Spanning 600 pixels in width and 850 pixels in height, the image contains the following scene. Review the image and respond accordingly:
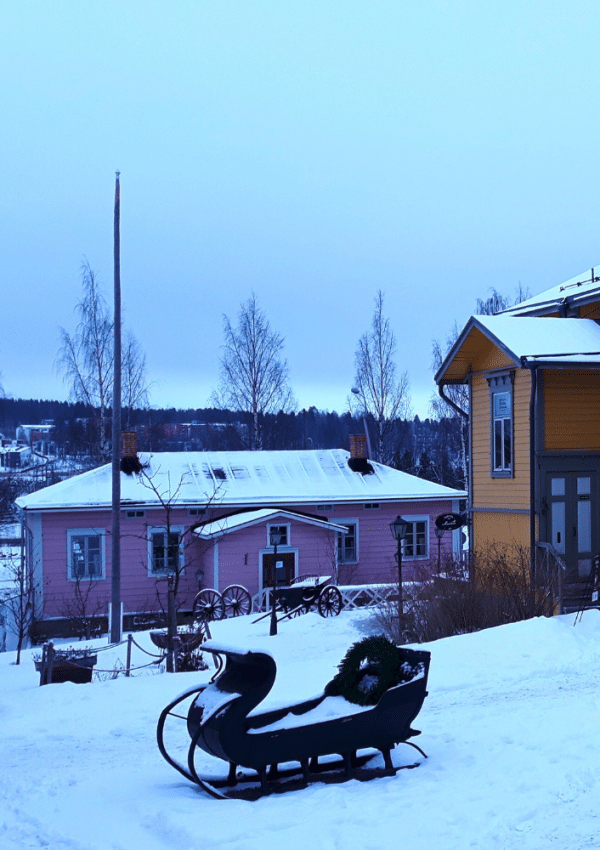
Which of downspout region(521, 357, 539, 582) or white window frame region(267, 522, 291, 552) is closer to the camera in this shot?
downspout region(521, 357, 539, 582)

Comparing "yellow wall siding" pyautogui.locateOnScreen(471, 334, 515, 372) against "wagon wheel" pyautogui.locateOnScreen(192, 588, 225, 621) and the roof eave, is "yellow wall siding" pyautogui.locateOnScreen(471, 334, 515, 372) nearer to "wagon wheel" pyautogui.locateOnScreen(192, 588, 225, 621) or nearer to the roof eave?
the roof eave

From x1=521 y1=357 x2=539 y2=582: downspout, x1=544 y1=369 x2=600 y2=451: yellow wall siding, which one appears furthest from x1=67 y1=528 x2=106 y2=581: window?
x1=544 y1=369 x2=600 y2=451: yellow wall siding

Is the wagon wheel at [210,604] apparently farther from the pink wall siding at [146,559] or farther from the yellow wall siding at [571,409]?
the yellow wall siding at [571,409]

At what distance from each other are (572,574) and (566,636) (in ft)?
15.0

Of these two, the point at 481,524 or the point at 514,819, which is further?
the point at 481,524

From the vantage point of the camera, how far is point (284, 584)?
2339 centimetres

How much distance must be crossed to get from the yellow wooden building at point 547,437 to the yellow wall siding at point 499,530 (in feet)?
0.07

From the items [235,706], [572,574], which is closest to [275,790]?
[235,706]

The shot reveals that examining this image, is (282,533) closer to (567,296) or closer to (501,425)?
(501,425)

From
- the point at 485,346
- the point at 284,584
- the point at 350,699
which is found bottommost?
the point at 284,584

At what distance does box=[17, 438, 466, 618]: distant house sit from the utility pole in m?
4.28

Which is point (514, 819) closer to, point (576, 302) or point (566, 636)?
point (566, 636)

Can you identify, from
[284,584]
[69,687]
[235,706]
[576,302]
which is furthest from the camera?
[284,584]

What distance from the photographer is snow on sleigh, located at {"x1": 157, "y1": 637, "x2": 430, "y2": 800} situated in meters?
6.21
